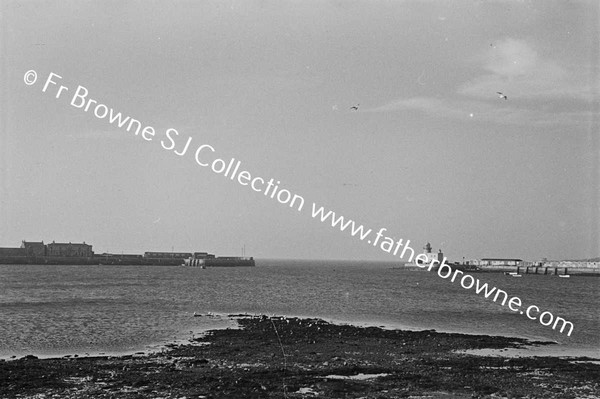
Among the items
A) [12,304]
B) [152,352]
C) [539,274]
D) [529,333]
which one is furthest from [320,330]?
[539,274]

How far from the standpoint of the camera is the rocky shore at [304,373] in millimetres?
19375

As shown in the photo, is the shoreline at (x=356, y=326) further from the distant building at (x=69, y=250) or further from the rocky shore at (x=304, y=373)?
the distant building at (x=69, y=250)

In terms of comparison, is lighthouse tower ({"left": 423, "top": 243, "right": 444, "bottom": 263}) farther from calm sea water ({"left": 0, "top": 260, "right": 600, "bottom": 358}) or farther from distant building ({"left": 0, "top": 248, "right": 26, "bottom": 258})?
distant building ({"left": 0, "top": 248, "right": 26, "bottom": 258})

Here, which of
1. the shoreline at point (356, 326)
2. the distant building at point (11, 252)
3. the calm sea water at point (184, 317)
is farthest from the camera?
the distant building at point (11, 252)

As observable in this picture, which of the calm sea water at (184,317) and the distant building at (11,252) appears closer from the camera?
the calm sea water at (184,317)

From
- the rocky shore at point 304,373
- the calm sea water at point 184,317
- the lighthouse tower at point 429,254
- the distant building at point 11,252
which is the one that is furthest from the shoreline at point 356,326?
the distant building at point 11,252

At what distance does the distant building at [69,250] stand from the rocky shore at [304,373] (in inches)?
6588

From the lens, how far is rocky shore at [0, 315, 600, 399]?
1938 centimetres

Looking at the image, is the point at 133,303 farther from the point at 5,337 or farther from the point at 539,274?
the point at 539,274

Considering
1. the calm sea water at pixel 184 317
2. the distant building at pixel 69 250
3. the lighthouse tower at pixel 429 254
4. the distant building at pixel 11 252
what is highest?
the lighthouse tower at pixel 429 254

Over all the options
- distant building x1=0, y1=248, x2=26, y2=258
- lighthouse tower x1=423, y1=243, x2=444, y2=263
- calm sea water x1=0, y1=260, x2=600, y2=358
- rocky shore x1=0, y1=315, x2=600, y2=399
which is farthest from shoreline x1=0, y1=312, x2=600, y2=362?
distant building x1=0, y1=248, x2=26, y2=258

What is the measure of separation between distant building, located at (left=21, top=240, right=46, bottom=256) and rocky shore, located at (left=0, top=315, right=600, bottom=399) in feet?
546

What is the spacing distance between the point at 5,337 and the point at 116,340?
6.48 m

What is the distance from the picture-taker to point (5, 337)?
32406mm
